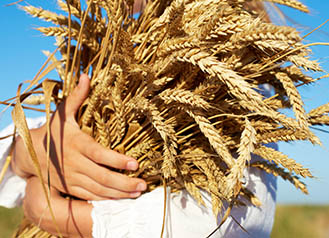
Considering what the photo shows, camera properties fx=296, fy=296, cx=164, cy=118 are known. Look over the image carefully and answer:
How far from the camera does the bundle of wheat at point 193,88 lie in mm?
625

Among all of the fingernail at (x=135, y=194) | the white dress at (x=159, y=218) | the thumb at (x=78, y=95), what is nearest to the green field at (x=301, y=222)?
the white dress at (x=159, y=218)

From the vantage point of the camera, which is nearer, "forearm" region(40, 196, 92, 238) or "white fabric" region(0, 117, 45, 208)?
"forearm" region(40, 196, 92, 238)

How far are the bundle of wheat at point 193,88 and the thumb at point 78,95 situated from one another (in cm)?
2

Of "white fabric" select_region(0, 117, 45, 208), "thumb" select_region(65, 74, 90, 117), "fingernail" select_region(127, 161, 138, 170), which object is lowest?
"white fabric" select_region(0, 117, 45, 208)

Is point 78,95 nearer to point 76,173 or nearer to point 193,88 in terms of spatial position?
point 76,173

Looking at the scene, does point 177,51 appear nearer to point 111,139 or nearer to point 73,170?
point 111,139

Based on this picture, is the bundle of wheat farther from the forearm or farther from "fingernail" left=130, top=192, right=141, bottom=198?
the forearm

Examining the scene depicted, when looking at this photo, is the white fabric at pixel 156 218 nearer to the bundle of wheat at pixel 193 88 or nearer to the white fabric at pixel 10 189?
the bundle of wheat at pixel 193 88

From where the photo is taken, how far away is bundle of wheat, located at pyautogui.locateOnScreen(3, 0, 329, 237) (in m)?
0.62

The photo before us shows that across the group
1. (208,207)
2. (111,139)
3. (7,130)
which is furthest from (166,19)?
(7,130)

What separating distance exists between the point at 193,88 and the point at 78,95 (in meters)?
0.35

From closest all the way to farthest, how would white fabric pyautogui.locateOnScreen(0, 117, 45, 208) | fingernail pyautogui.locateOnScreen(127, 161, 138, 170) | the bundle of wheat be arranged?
1. the bundle of wheat
2. fingernail pyautogui.locateOnScreen(127, 161, 138, 170)
3. white fabric pyautogui.locateOnScreen(0, 117, 45, 208)

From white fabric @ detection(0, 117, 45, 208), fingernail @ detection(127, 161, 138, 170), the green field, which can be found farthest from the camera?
the green field

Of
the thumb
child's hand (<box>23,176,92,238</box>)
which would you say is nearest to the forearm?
child's hand (<box>23,176,92,238</box>)
